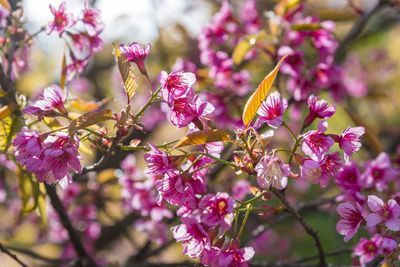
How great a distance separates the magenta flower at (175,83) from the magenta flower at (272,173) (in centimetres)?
37

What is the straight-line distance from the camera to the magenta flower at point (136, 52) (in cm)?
143

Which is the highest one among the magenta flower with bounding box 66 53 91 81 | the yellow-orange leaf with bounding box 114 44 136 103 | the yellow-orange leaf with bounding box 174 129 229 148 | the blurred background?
the yellow-orange leaf with bounding box 114 44 136 103

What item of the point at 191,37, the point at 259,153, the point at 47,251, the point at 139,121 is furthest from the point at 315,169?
the point at 47,251

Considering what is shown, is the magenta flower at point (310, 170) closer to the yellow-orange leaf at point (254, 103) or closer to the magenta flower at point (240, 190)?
the yellow-orange leaf at point (254, 103)

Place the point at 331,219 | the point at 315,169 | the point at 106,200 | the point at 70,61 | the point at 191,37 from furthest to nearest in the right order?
the point at 191,37 < the point at 331,219 < the point at 106,200 < the point at 70,61 < the point at 315,169

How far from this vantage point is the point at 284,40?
96.8 inches

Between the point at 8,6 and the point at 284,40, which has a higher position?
the point at 8,6

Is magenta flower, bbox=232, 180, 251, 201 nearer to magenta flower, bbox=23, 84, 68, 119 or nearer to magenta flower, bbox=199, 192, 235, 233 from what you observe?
magenta flower, bbox=199, 192, 235, 233

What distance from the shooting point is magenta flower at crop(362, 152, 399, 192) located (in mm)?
1839

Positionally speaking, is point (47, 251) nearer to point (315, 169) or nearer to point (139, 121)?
point (139, 121)

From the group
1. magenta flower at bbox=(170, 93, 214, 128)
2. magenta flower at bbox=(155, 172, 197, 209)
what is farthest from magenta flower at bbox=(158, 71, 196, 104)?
magenta flower at bbox=(155, 172, 197, 209)

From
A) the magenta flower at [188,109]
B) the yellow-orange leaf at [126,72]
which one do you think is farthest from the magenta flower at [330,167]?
the yellow-orange leaf at [126,72]

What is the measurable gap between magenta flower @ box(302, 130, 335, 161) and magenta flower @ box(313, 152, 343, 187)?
89 mm

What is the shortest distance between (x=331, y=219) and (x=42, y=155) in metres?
2.94
